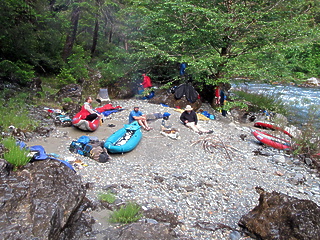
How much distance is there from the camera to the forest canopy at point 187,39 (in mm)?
12719

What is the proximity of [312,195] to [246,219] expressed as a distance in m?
3.03

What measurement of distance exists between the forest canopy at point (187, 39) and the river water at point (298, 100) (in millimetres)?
2300

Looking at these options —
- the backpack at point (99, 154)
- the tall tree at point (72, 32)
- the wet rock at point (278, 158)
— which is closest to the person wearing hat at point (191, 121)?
the wet rock at point (278, 158)

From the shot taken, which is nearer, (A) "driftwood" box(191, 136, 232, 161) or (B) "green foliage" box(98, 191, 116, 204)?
(B) "green foliage" box(98, 191, 116, 204)

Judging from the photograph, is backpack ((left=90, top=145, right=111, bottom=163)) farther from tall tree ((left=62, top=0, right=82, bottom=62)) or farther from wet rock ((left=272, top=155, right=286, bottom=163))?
tall tree ((left=62, top=0, right=82, bottom=62))

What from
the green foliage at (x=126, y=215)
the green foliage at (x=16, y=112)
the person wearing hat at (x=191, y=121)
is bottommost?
the green foliage at (x=16, y=112)

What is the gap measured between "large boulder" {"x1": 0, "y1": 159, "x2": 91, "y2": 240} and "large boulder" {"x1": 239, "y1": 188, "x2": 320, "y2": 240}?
2.78m

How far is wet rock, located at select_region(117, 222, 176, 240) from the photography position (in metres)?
3.94

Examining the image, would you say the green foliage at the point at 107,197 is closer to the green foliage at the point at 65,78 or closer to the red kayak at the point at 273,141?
the red kayak at the point at 273,141

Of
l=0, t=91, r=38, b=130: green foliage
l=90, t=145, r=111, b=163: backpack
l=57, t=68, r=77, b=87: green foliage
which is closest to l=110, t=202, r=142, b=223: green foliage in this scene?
l=90, t=145, r=111, b=163: backpack

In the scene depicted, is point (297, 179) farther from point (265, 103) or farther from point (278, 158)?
point (265, 103)

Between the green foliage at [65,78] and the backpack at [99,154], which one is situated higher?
the backpack at [99,154]

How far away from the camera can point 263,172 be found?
785 cm

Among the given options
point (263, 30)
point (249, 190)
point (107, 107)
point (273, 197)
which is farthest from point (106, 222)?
point (263, 30)
